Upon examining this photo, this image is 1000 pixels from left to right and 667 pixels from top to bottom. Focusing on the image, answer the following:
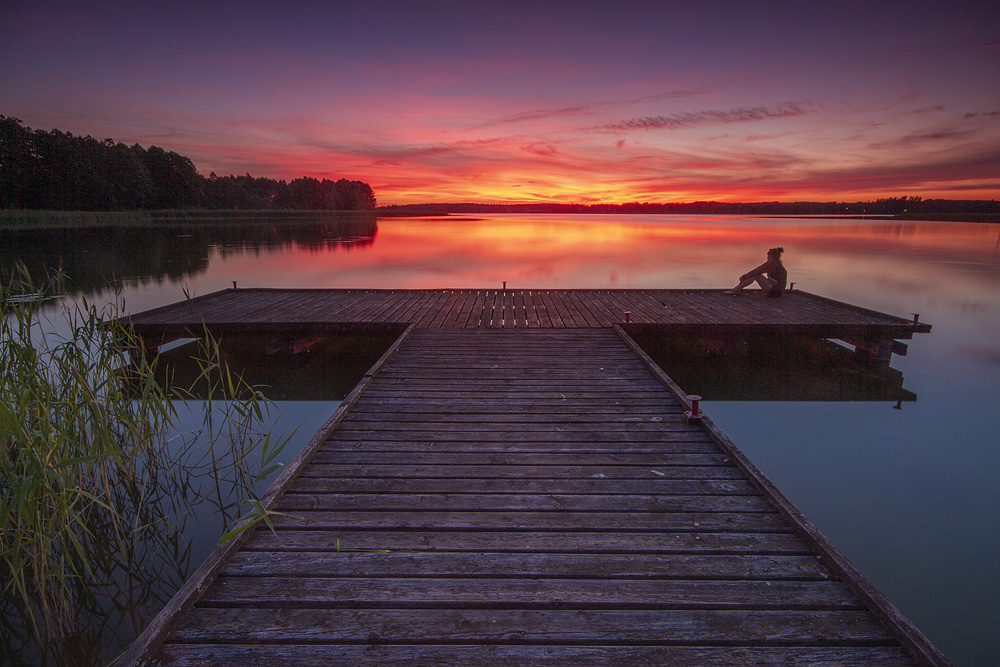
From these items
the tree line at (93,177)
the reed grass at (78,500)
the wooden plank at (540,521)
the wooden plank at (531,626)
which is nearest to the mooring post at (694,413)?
the wooden plank at (540,521)

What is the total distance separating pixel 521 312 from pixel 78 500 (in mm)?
6427

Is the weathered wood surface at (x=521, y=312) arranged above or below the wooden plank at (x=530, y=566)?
above

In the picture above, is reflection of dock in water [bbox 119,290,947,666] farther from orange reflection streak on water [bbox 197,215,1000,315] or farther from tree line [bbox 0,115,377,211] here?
tree line [bbox 0,115,377,211]

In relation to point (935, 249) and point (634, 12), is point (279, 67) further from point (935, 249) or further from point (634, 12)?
point (935, 249)

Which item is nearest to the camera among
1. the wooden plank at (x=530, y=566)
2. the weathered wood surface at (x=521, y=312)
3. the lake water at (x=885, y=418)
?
the wooden plank at (x=530, y=566)

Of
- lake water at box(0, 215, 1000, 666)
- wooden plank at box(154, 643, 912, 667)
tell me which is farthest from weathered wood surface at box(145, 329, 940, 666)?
lake water at box(0, 215, 1000, 666)

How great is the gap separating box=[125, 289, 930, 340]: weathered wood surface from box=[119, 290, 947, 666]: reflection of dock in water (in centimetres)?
260

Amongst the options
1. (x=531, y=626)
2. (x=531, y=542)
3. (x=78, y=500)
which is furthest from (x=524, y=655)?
(x=78, y=500)

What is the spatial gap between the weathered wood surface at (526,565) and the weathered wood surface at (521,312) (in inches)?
108

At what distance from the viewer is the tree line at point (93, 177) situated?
49062 mm

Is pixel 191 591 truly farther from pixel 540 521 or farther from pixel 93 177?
pixel 93 177

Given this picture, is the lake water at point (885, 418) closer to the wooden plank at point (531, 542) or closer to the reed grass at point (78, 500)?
the reed grass at point (78, 500)

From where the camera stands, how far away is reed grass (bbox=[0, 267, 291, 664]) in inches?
103

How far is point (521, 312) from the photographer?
8547mm
